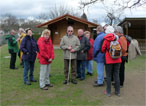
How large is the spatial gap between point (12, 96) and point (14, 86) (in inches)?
33.9

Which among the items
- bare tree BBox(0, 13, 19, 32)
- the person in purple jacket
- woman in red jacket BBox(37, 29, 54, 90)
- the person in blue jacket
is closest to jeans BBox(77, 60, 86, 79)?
the person in blue jacket

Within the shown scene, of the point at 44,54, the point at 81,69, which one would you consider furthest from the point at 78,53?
the point at 44,54

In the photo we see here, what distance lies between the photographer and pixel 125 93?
4617 mm

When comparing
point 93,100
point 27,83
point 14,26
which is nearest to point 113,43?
point 93,100

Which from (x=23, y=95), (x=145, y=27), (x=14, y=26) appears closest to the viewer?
(x=23, y=95)

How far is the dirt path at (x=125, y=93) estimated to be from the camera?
3994 millimetres

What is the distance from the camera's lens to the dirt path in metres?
3.99

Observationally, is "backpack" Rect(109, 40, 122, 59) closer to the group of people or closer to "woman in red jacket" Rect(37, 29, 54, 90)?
the group of people

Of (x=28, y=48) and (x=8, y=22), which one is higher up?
(x=8, y=22)

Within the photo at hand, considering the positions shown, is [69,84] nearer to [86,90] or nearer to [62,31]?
[86,90]

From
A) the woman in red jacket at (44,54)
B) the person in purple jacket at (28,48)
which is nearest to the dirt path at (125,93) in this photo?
the woman in red jacket at (44,54)

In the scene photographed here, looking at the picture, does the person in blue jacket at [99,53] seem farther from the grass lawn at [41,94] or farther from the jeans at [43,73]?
the jeans at [43,73]

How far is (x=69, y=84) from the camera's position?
5.41 metres

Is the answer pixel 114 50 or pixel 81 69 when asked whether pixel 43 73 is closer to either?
pixel 81 69
